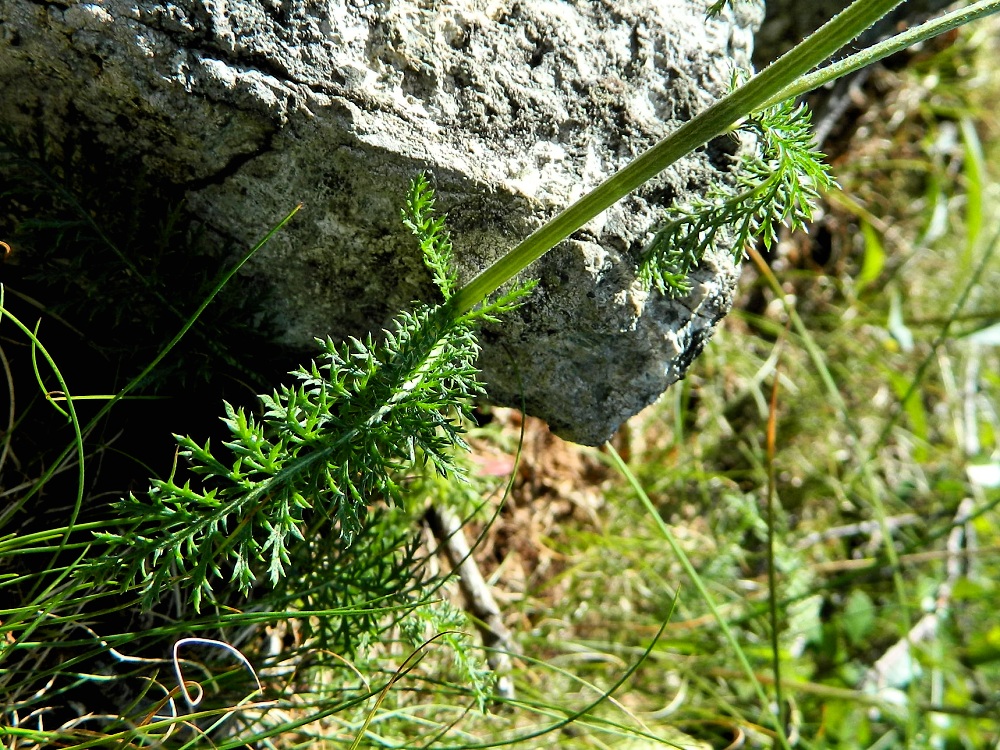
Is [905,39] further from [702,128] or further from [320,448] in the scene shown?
[320,448]

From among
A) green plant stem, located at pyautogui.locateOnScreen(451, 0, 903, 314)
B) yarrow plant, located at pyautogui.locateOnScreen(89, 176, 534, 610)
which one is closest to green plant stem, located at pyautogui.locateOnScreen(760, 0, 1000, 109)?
green plant stem, located at pyautogui.locateOnScreen(451, 0, 903, 314)

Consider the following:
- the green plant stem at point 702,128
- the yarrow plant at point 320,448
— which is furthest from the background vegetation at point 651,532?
the green plant stem at point 702,128

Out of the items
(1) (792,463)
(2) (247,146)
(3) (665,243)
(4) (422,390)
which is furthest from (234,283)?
(1) (792,463)

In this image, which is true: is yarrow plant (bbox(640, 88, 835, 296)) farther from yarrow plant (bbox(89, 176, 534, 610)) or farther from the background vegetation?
the background vegetation

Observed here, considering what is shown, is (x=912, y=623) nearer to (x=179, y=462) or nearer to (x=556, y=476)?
(x=556, y=476)

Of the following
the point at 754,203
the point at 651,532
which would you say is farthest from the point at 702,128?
the point at 651,532

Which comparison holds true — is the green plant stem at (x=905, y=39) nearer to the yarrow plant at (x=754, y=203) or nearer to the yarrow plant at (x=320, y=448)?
the yarrow plant at (x=754, y=203)
